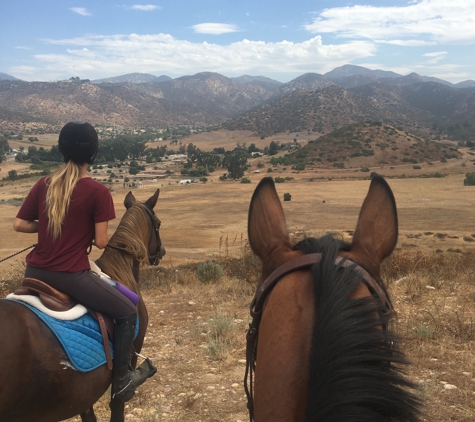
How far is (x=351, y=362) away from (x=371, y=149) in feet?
236

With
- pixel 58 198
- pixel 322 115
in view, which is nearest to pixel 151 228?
pixel 58 198

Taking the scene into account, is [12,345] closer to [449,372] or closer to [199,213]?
[449,372]

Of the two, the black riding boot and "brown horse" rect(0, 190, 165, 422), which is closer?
"brown horse" rect(0, 190, 165, 422)

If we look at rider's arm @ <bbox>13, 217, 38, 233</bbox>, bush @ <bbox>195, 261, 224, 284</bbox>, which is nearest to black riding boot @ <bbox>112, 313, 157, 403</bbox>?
rider's arm @ <bbox>13, 217, 38, 233</bbox>

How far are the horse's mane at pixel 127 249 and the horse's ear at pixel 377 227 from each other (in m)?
2.48

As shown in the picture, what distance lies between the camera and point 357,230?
169cm

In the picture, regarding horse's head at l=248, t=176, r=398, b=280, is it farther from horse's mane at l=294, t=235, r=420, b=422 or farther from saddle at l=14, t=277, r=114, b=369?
saddle at l=14, t=277, r=114, b=369

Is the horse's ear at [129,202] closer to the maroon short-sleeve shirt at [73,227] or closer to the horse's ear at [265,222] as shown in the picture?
the maroon short-sleeve shirt at [73,227]

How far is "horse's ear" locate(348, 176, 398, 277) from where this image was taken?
1646 mm

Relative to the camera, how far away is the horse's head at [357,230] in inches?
64.6

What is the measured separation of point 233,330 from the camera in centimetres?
571

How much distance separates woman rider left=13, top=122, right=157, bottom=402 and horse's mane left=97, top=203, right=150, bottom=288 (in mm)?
683

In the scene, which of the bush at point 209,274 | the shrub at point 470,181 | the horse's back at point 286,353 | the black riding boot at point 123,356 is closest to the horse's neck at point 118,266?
the black riding boot at point 123,356

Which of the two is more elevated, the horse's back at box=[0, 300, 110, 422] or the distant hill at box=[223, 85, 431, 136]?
the distant hill at box=[223, 85, 431, 136]
